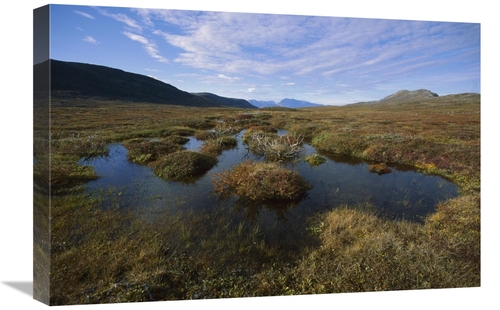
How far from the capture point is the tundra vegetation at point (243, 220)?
714 cm

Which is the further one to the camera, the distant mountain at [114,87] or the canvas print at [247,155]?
the canvas print at [247,155]

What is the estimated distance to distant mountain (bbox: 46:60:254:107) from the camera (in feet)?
22.9

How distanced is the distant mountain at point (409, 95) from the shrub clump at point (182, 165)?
6.62 meters

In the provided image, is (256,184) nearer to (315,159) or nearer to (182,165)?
(182,165)

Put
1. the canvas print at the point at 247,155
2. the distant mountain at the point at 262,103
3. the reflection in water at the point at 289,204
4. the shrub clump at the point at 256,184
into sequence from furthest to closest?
the distant mountain at the point at 262,103 → the shrub clump at the point at 256,184 → the reflection in water at the point at 289,204 → the canvas print at the point at 247,155

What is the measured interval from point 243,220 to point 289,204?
1814 millimetres

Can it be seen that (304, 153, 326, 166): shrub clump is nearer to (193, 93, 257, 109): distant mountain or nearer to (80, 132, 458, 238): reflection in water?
(80, 132, 458, 238): reflection in water

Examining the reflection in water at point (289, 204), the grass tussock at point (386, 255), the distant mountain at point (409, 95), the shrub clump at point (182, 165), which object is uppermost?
the distant mountain at point (409, 95)

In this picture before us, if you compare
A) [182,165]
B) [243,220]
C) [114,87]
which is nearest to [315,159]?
[243,220]

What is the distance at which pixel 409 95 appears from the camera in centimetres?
1021

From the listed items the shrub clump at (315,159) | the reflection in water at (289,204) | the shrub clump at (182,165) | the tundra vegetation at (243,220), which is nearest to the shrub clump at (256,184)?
the tundra vegetation at (243,220)

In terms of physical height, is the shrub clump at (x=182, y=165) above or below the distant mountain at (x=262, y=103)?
below

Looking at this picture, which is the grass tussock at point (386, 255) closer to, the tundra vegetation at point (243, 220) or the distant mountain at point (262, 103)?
the tundra vegetation at point (243, 220)

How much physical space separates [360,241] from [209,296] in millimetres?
4477
